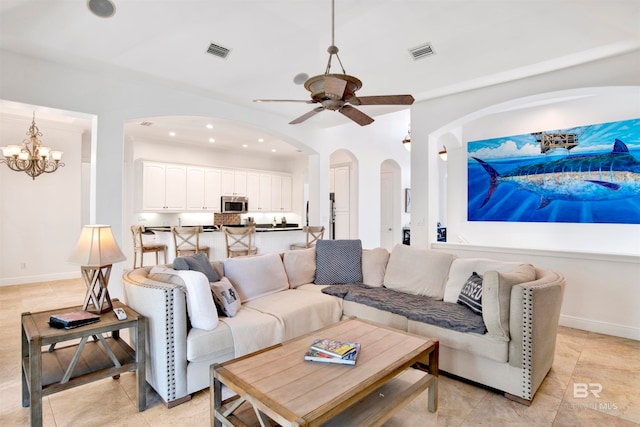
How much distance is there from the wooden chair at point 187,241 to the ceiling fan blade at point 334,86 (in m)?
3.39

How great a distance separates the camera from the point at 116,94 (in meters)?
3.77

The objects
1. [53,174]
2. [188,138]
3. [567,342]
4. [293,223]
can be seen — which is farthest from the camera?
[293,223]

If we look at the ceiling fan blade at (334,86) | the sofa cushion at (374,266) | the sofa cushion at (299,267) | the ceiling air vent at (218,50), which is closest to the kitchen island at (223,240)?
the sofa cushion at (299,267)

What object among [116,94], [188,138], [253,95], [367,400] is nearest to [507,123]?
[253,95]

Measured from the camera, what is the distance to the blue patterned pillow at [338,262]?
3914mm

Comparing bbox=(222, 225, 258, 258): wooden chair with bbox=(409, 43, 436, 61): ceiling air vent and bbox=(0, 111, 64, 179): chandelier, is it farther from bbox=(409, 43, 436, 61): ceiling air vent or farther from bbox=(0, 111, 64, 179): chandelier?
bbox=(409, 43, 436, 61): ceiling air vent

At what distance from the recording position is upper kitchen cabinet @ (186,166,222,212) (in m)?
7.55

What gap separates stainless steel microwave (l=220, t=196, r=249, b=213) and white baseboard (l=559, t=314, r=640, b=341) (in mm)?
6611

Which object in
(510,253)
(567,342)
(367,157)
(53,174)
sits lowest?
(567,342)

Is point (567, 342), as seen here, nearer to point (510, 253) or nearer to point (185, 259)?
point (510, 253)

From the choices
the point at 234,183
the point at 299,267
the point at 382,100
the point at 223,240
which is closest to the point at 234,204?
the point at 234,183

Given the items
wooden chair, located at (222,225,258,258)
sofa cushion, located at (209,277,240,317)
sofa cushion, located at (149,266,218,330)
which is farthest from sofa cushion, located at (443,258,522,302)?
wooden chair, located at (222,225,258,258)

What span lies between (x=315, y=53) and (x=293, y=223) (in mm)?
6023

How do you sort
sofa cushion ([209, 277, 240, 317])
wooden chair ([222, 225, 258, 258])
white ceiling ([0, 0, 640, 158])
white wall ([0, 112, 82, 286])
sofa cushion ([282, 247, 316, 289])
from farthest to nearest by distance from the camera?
white wall ([0, 112, 82, 286])
wooden chair ([222, 225, 258, 258])
sofa cushion ([282, 247, 316, 289])
white ceiling ([0, 0, 640, 158])
sofa cushion ([209, 277, 240, 317])
